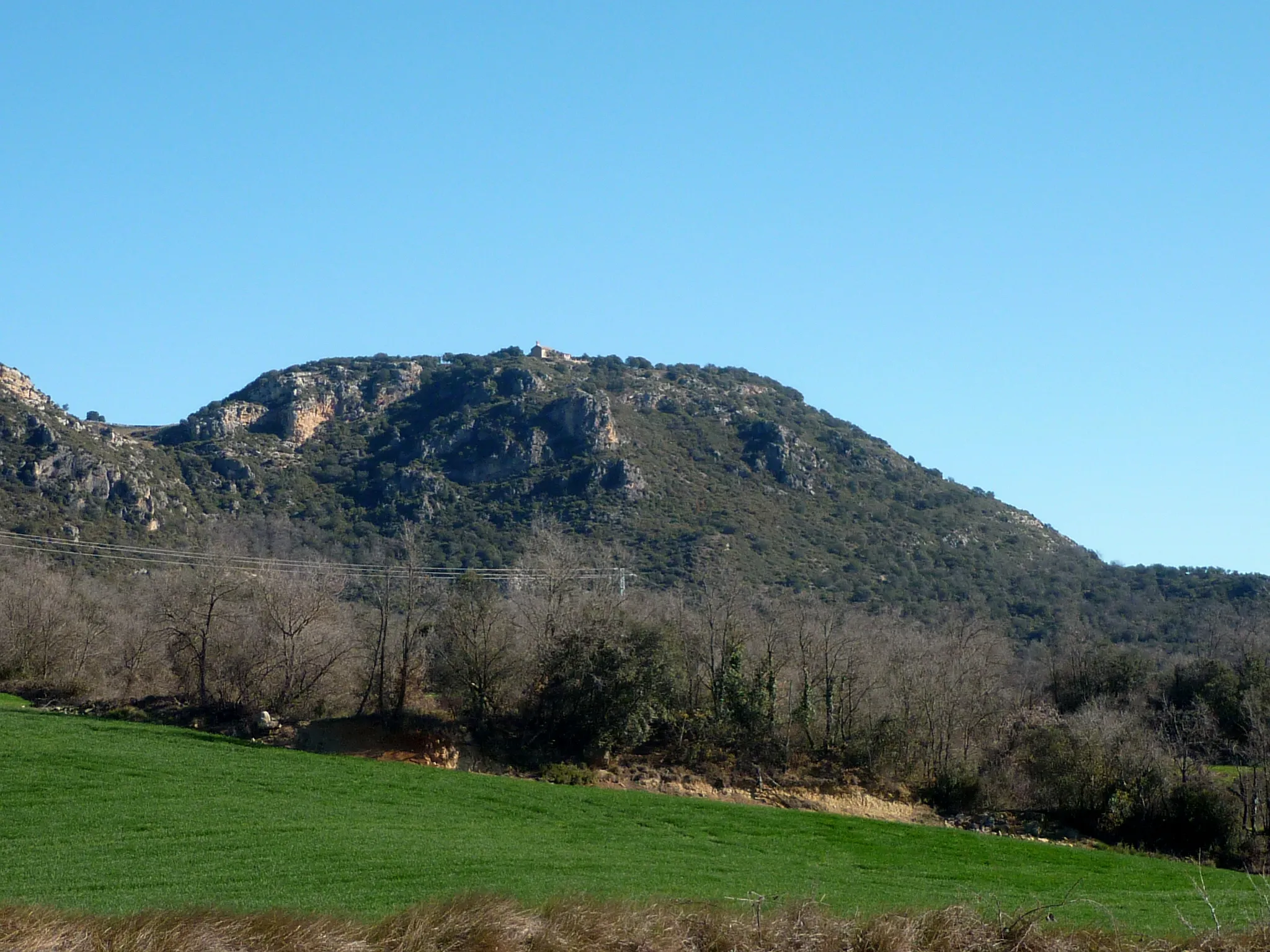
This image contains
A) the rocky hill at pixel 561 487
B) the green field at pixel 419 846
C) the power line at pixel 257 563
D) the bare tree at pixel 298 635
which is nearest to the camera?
the green field at pixel 419 846

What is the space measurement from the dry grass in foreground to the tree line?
28.6 meters

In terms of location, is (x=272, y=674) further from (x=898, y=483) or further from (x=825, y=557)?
(x=898, y=483)

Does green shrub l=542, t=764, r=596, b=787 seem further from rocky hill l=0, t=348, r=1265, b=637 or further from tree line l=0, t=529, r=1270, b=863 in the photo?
rocky hill l=0, t=348, r=1265, b=637

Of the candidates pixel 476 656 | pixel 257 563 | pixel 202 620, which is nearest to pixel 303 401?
pixel 257 563

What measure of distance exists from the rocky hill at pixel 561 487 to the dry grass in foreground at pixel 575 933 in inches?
2407

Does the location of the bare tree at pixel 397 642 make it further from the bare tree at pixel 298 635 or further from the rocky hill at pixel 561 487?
the rocky hill at pixel 561 487

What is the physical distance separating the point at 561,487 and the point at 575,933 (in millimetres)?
77398

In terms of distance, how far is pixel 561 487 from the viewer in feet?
287

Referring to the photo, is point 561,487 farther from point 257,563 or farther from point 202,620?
point 202,620

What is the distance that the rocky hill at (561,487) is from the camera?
7650 centimetres

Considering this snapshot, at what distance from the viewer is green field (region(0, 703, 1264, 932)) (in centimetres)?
1672

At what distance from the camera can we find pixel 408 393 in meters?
111

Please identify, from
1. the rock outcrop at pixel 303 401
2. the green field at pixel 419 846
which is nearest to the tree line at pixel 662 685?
the green field at pixel 419 846

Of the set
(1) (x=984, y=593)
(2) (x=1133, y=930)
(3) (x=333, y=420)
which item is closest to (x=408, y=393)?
(3) (x=333, y=420)
